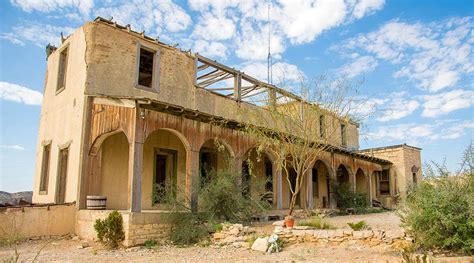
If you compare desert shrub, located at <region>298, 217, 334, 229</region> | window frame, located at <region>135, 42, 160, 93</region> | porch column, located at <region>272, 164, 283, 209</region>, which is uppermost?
window frame, located at <region>135, 42, 160, 93</region>

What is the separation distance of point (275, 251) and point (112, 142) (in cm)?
679

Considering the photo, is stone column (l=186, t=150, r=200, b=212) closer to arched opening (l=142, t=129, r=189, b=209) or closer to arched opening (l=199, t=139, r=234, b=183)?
arched opening (l=142, t=129, r=189, b=209)

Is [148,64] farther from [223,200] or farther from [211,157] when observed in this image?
[223,200]

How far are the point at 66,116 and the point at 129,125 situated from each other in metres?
3.80

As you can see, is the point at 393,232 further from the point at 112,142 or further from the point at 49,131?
the point at 49,131

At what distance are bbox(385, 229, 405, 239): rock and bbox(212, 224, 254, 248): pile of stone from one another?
3346 mm

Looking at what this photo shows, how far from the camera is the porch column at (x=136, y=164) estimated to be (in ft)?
33.0

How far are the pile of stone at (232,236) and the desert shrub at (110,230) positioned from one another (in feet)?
7.99

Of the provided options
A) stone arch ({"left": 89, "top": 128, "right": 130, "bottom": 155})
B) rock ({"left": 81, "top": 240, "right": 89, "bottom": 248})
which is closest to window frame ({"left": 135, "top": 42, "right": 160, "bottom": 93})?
stone arch ({"left": 89, "top": 128, "right": 130, "bottom": 155})

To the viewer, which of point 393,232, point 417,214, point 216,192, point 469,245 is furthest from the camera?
point 216,192

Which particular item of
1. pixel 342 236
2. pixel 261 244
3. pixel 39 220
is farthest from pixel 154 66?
pixel 342 236

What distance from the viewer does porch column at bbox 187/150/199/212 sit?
11266mm

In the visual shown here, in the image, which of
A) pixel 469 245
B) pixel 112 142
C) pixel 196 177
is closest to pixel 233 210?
pixel 196 177

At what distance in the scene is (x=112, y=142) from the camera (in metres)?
12.6
